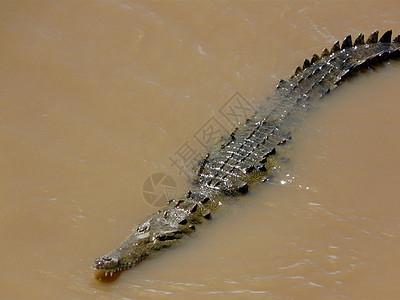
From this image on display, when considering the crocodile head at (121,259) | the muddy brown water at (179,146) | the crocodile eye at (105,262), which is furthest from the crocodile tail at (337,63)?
the crocodile eye at (105,262)

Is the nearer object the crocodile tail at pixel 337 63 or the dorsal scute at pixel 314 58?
the crocodile tail at pixel 337 63

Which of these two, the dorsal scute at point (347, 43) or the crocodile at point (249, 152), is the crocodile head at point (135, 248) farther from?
the dorsal scute at point (347, 43)

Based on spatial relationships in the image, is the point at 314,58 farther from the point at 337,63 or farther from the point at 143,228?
the point at 143,228

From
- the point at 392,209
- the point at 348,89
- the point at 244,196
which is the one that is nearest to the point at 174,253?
the point at 244,196

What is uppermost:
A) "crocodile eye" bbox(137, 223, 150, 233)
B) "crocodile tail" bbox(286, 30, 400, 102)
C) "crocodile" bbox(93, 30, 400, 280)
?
"crocodile tail" bbox(286, 30, 400, 102)

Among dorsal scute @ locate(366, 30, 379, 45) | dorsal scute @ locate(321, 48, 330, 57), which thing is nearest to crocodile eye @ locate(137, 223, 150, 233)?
dorsal scute @ locate(321, 48, 330, 57)

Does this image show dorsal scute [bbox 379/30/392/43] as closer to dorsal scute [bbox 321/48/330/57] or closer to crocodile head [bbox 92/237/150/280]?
dorsal scute [bbox 321/48/330/57]
